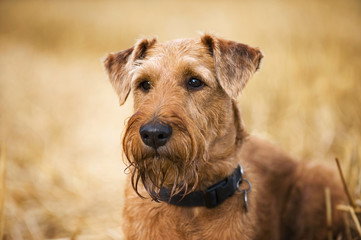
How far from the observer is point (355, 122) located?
450 centimetres

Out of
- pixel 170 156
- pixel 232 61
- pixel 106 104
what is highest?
pixel 232 61

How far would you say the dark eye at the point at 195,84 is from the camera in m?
2.29

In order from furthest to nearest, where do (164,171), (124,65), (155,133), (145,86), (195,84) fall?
(124,65), (145,86), (195,84), (164,171), (155,133)

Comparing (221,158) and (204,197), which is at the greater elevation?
(221,158)

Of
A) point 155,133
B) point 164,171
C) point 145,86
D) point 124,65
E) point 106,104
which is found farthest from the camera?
point 106,104

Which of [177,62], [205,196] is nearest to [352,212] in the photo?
[205,196]

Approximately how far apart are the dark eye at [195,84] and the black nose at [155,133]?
533 millimetres

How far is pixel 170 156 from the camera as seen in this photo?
6.36 ft

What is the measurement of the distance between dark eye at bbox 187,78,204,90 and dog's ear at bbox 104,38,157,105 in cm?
53

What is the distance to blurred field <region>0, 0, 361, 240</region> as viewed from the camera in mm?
3748

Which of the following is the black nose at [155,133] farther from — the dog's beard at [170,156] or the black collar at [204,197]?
the black collar at [204,197]

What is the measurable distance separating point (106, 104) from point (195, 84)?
505cm

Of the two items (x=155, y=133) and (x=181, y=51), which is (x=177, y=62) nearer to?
(x=181, y=51)

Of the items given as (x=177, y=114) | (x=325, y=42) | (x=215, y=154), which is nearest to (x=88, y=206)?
(x=215, y=154)
